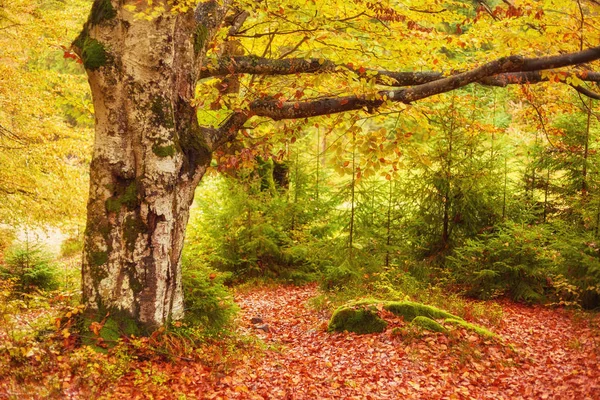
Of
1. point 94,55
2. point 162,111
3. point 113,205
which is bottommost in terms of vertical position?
point 113,205

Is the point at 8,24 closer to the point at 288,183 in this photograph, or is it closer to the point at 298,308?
the point at 288,183

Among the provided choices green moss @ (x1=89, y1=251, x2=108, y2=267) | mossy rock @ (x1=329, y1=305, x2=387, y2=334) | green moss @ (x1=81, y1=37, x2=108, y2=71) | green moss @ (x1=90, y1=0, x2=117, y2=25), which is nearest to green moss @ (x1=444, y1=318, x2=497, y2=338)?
mossy rock @ (x1=329, y1=305, x2=387, y2=334)

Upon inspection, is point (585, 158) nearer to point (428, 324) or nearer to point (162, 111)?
point (428, 324)

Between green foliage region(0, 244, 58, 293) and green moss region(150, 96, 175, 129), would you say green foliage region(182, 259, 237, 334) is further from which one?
green foliage region(0, 244, 58, 293)

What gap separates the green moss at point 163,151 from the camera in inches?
223

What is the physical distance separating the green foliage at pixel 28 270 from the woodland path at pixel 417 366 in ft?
13.5

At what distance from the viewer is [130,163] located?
18.8ft

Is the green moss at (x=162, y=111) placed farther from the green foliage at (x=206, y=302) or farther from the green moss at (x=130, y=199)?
the green foliage at (x=206, y=302)

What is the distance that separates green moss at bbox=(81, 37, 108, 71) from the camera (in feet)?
18.1

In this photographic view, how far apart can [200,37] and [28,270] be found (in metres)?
6.20

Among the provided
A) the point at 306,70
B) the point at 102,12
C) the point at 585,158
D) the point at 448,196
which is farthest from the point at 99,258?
the point at 585,158

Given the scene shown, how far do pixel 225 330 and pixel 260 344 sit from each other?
602 millimetres

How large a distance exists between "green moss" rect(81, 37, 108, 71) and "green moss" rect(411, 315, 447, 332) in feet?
18.6

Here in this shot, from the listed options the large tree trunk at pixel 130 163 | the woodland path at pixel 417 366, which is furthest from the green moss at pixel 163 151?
the woodland path at pixel 417 366
